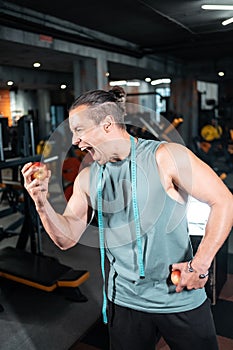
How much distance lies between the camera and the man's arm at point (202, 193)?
0.83 m

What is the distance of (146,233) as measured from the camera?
3.01ft

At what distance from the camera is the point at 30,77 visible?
784 cm

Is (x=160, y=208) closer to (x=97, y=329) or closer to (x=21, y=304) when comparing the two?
(x=97, y=329)

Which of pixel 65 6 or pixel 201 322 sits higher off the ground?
pixel 65 6

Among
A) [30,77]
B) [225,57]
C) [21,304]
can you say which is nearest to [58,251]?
[21,304]

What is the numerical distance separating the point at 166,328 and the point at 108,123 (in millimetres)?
589

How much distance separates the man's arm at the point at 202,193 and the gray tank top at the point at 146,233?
0.15 ft

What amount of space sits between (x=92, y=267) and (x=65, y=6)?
2.63 meters

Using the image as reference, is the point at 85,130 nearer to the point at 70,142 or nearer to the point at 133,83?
the point at 70,142

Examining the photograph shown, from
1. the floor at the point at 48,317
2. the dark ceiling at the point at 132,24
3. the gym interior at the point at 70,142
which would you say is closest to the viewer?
the floor at the point at 48,317

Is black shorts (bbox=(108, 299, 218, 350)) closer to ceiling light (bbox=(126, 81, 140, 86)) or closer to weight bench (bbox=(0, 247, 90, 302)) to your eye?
weight bench (bbox=(0, 247, 90, 302))

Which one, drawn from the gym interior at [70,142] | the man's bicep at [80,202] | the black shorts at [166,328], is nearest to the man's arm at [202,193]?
the black shorts at [166,328]

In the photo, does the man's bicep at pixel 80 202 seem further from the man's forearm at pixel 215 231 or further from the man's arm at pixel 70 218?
the man's forearm at pixel 215 231

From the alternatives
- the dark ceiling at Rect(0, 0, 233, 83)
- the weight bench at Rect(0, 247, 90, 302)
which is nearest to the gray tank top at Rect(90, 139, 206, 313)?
the weight bench at Rect(0, 247, 90, 302)
